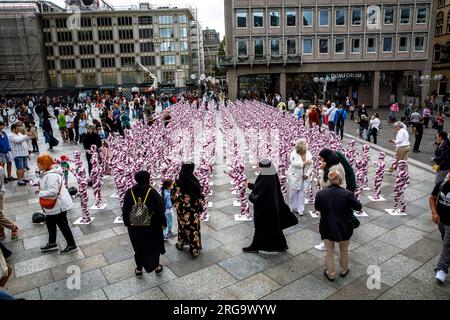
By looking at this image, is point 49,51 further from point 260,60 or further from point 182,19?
point 260,60

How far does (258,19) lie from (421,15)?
17.9m

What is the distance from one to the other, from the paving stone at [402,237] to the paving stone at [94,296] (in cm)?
501

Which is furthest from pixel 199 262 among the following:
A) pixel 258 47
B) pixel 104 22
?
pixel 104 22

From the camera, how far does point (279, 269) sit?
5504 millimetres

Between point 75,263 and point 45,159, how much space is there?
1.87 m

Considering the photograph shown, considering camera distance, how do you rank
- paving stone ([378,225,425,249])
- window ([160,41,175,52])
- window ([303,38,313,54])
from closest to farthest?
paving stone ([378,225,425,249]) < window ([303,38,313,54]) < window ([160,41,175,52])

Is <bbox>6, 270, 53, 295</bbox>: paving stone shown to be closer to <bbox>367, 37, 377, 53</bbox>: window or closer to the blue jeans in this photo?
the blue jeans

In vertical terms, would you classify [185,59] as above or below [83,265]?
above

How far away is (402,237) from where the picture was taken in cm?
651

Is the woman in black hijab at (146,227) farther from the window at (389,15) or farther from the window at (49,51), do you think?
the window at (49,51)

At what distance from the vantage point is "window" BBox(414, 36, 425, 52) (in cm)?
3775

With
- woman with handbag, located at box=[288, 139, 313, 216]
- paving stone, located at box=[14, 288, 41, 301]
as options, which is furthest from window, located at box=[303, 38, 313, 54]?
paving stone, located at box=[14, 288, 41, 301]

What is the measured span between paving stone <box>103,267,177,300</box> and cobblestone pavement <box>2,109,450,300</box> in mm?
15
